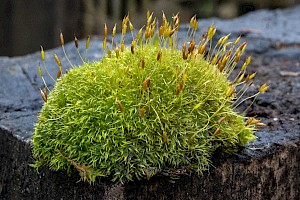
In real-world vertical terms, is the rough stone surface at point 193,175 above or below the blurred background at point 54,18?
below

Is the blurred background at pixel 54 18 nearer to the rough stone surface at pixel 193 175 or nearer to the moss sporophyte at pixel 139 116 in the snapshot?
the rough stone surface at pixel 193 175

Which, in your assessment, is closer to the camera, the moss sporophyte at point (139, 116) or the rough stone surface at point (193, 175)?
the moss sporophyte at point (139, 116)

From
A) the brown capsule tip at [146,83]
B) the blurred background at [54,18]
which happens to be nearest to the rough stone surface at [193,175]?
the brown capsule tip at [146,83]

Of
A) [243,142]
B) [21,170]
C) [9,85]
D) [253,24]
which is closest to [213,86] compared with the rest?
[243,142]

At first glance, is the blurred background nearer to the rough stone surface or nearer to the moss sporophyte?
the rough stone surface

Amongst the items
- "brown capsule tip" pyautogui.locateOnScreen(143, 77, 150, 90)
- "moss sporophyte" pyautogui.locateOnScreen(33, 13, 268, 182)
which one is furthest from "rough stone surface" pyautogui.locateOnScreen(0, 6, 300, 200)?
"brown capsule tip" pyautogui.locateOnScreen(143, 77, 150, 90)

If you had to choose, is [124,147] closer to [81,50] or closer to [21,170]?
[21,170]
